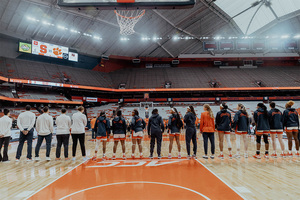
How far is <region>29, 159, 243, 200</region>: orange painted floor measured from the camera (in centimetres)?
272

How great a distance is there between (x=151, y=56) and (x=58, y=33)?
13.5m

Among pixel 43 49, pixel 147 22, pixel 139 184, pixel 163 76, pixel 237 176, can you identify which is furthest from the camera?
pixel 163 76

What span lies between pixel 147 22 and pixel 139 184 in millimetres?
19407

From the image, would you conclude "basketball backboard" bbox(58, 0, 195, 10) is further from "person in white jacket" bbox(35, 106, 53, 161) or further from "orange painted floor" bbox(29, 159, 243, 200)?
"person in white jacket" bbox(35, 106, 53, 161)

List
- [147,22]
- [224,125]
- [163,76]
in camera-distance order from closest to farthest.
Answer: [224,125], [147,22], [163,76]

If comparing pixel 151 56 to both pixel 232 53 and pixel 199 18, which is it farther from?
pixel 232 53

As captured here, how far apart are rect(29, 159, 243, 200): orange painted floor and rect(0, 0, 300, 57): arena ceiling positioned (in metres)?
15.8

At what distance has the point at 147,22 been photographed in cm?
1950

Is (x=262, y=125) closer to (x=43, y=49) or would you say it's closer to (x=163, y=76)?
(x=163, y=76)

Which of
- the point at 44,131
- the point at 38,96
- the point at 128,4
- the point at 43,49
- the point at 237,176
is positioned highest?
the point at 43,49

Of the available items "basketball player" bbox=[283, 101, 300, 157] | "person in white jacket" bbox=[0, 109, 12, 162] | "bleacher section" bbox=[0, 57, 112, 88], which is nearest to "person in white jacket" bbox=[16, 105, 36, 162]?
"person in white jacket" bbox=[0, 109, 12, 162]

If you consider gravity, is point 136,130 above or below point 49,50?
below

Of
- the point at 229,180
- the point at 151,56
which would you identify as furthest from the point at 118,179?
the point at 151,56

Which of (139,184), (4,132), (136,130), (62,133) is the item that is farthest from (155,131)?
(4,132)
